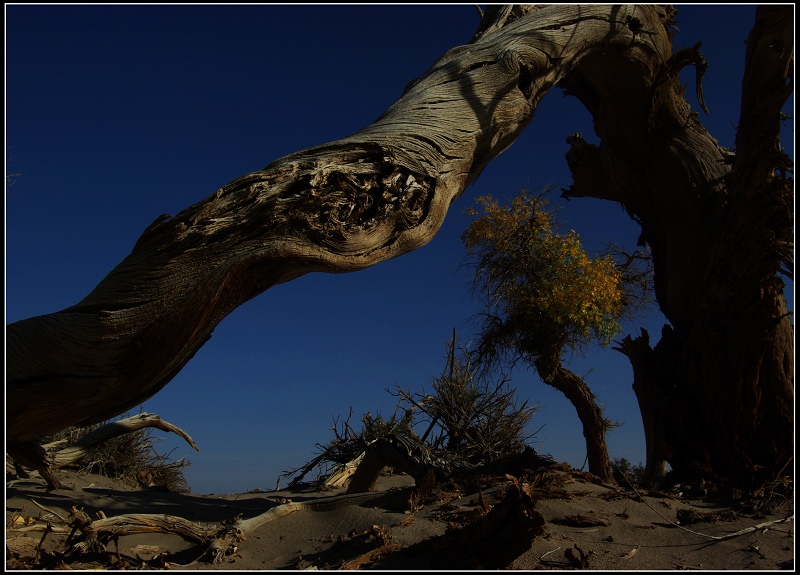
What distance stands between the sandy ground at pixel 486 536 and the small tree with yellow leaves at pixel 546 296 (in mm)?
2922

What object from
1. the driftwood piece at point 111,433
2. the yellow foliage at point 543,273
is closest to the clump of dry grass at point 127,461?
the driftwood piece at point 111,433

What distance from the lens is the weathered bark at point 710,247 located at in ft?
18.3

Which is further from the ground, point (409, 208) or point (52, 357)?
point (409, 208)

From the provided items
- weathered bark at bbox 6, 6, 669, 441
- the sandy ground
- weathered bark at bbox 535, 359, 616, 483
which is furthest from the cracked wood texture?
weathered bark at bbox 535, 359, 616, 483

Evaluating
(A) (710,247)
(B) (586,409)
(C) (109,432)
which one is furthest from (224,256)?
(B) (586,409)

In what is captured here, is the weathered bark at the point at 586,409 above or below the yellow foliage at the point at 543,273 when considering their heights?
below

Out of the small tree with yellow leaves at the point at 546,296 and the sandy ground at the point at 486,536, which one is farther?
the small tree with yellow leaves at the point at 546,296

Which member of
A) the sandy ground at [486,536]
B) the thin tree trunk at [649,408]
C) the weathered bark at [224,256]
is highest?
the weathered bark at [224,256]

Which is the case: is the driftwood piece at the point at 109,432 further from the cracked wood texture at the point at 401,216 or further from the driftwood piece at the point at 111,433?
the cracked wood texture at the point at 401,216

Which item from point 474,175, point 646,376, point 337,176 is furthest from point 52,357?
point 646,376

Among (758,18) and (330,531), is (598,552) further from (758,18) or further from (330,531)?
(758,18)

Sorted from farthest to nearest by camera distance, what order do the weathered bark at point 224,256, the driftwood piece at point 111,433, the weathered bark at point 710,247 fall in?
1. the driftwood piece at point 111,433
2. the weathered bark at point 710,247
3. the weathered bark at point 224,256

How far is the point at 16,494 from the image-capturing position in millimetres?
5754

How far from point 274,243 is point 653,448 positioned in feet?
15.3
